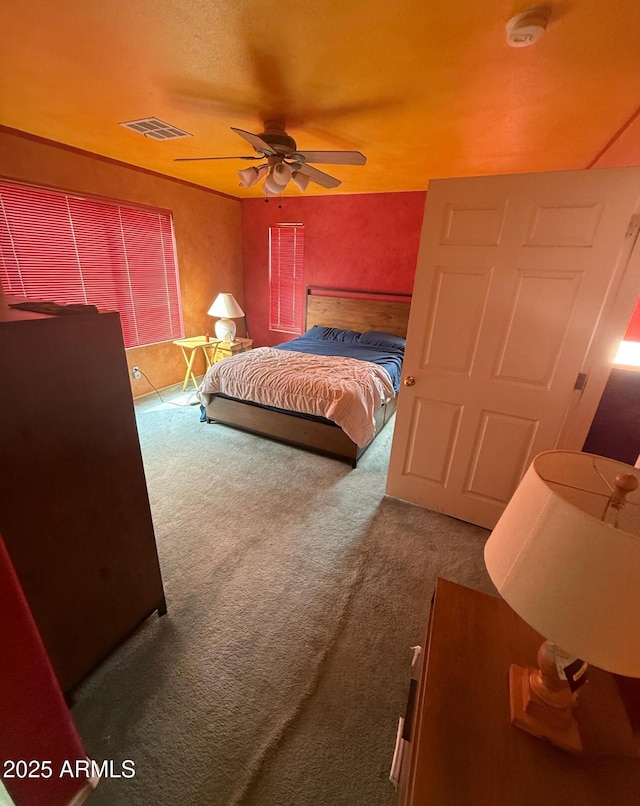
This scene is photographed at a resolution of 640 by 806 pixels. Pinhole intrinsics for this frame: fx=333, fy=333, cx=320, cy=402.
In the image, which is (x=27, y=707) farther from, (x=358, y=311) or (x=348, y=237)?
(x=348, y=237)

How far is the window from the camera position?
282cm

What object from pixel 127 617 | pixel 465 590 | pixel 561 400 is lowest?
pixel 127 617

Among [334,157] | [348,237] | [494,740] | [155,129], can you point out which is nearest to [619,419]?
[494,740]

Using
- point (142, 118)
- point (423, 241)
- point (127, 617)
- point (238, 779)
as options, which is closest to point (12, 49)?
point (142, 118)

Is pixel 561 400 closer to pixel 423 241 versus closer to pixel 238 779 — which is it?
pixel 423 241

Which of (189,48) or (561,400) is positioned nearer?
(189,48)

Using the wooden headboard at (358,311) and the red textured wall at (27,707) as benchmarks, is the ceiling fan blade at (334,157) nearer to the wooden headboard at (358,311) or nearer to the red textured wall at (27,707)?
the wooden headboard at (358,311)

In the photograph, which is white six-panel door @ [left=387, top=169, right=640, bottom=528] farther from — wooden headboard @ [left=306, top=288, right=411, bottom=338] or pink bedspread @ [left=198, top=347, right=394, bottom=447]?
wooden headboard @ [left=306, top=288, right=411, bottom=338]

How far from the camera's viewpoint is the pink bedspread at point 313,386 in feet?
9.10

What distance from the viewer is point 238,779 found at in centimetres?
111

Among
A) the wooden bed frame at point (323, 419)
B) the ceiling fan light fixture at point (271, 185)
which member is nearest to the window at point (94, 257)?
the wooden bed frame at point (323, 419)

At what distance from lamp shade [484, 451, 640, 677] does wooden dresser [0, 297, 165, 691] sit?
1.27 m

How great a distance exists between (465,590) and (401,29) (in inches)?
84.5

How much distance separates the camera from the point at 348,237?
4445mm
